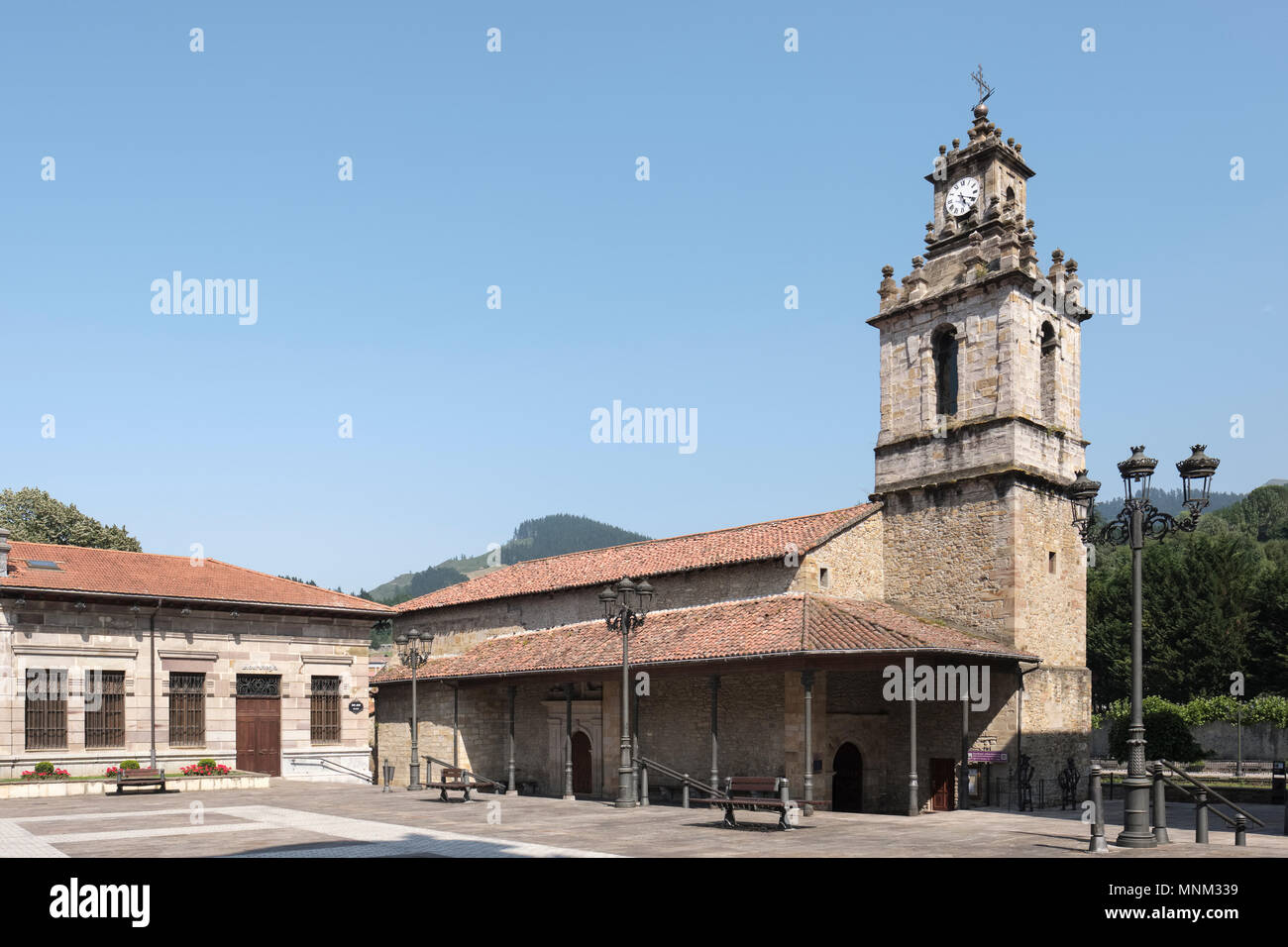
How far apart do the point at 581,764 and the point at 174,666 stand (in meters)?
12.2

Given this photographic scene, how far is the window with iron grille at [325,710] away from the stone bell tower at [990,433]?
1779cm

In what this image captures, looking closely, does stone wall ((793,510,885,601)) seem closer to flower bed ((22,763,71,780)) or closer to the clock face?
the clock face

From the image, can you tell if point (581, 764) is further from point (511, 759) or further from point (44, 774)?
point (44, 774)

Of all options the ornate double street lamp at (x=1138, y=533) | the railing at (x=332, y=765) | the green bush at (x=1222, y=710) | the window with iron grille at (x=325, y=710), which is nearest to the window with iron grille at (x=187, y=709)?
the railing at (x=332, y=765)

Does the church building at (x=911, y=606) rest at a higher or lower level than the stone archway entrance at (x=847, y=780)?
higher

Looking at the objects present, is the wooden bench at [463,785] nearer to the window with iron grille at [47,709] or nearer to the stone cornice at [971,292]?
the window with iron grille at [47,709]

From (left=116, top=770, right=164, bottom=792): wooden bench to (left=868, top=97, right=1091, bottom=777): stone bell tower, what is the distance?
1968 cm

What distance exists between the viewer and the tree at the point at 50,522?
52.2 m

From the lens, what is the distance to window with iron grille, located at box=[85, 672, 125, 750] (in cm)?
2945

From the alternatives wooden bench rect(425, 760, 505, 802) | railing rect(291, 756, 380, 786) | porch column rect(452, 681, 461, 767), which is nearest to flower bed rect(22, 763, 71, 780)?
railing rect(291, 756, 380, 786)

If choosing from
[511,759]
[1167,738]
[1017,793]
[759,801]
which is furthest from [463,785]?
[1167,738]

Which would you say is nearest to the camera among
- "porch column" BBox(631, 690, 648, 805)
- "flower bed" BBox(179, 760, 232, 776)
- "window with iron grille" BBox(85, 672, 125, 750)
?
"porch column" BBox(631, 690, 648, 805)
